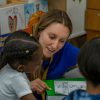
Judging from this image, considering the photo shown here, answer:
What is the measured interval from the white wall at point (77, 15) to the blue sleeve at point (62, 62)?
132 cm

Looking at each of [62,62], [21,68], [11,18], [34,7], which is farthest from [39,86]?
[34,7]

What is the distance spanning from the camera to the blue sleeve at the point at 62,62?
1563 millimetres

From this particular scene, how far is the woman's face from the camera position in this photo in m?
1.44

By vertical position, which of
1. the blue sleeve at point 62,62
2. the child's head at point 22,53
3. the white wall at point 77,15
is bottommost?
the white wall at point 77,15

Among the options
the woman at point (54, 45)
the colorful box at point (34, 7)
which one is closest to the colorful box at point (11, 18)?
the colorful box at point (34, 7)

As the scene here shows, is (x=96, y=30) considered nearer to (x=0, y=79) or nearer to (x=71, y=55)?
(x=71, y=55)

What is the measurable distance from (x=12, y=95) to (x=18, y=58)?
0.16 meters

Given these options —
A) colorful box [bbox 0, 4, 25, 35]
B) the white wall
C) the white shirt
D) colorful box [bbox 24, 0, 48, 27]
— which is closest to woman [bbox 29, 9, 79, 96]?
the white shirt

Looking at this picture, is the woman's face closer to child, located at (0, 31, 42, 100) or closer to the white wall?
child, located at (0, 31, 42, 100)

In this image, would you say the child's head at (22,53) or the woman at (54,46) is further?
the woman at (54,46)

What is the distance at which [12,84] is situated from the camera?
48.0 inches

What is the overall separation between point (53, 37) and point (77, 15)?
1.65 metres

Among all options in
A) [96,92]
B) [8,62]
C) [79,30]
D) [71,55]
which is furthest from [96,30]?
[96,92]

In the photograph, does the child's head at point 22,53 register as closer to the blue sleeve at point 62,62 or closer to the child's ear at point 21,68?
the child's ear at point 21,68
